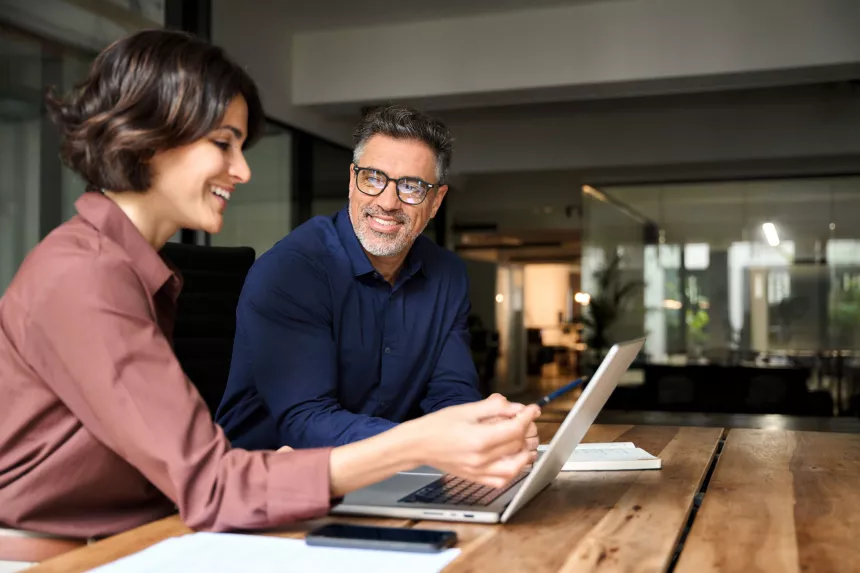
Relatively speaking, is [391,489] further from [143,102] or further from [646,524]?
[143,102]

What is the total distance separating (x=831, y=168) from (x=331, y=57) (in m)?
4.34

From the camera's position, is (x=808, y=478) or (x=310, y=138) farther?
(x=310, y=138)

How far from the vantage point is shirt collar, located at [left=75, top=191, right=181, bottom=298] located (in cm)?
116

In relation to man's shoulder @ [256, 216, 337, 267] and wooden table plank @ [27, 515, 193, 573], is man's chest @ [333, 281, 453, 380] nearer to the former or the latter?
man's shoulder @ [256, 216, 337, 267]

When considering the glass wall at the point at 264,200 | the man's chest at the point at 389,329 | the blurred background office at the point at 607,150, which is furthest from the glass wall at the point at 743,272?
the man's chest at the point at 389,329

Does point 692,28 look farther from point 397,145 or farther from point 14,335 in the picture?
point 14,335

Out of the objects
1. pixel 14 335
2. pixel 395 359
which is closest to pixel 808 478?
pixel 395 359

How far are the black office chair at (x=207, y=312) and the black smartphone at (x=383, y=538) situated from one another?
4.47 feet

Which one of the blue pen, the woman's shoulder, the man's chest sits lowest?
the blue pen

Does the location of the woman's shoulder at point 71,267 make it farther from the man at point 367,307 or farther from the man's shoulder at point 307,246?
the man's shoulder at point 307,246

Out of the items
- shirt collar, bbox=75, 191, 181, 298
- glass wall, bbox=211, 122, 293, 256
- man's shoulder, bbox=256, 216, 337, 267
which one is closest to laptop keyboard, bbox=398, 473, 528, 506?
shirt collar, bbox=75, 191, 181, 298

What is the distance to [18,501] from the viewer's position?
1140mm

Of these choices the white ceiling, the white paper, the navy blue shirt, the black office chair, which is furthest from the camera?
the white ceiling

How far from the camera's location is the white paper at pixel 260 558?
93cm
